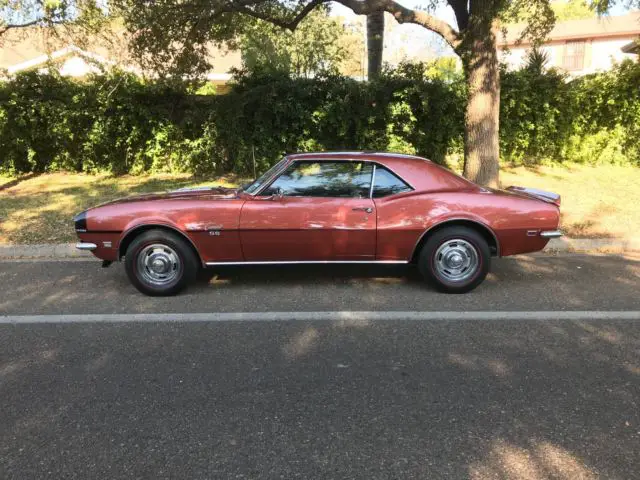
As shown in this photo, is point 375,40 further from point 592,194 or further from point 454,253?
point 454,253

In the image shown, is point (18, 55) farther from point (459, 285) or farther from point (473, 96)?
point (459, 285)

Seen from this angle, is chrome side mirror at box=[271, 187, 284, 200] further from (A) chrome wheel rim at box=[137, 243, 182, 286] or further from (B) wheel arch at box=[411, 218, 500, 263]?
(B) wheel arch at box=[411, 218, 500, 263]

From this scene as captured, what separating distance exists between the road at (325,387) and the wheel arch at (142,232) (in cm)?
45

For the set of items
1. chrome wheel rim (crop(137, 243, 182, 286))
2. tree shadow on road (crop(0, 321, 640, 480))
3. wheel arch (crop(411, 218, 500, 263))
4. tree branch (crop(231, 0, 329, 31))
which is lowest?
tree shadow on road (crop(0, 321, 640, 480))

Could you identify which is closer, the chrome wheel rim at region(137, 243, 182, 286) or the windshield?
the chrome wheel rim at region(137, 243, 182, 286)

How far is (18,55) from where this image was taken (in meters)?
29.5

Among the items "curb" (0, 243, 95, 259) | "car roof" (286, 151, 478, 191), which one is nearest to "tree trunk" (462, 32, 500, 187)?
"car roof" (286, 151, 478, 191)

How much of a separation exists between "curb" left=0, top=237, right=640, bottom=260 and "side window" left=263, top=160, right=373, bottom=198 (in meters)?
3.14

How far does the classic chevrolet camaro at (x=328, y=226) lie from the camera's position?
517cm

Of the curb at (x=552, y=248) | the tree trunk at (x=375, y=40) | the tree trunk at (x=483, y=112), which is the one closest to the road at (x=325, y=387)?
the curb at (x=552, y=248)

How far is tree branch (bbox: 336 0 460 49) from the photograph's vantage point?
9.42m

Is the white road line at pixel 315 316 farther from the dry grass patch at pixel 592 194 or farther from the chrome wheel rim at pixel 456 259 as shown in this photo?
the dry grass patch at pixel 592 194

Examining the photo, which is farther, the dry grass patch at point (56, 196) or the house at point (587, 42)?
the house at point (587, 42)

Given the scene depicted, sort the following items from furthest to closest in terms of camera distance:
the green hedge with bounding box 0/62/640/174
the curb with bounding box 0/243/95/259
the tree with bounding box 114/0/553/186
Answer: the green hedge with bounding box 0/62/640/174 < the tree with bounding box 114/0/553/186 < the curb with bounding box 0/243/95/259
